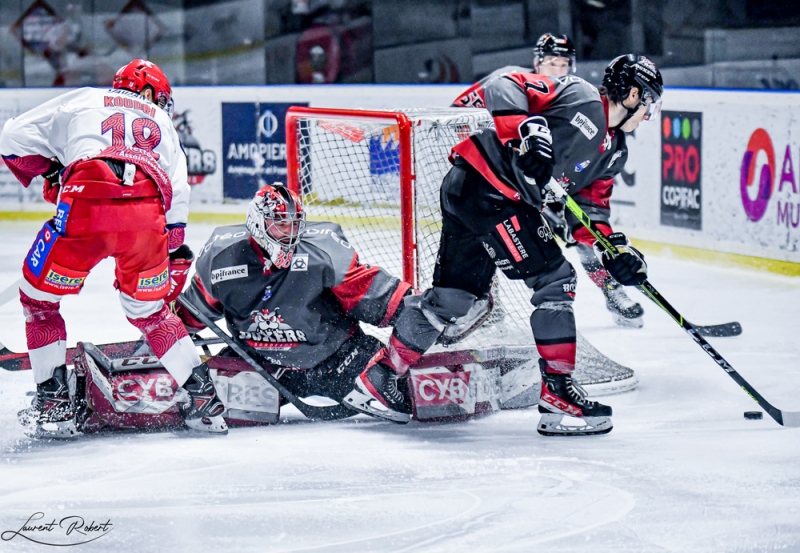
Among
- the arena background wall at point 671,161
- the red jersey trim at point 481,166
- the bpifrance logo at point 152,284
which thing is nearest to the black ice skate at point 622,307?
the arena background wall at point 671,161

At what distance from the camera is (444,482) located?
8.71 feet

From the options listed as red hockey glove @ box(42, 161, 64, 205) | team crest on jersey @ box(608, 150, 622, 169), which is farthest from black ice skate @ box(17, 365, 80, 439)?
team crest on jersey @ box(608, 150, 622, 169)

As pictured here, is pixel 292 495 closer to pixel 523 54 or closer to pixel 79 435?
pixel 79 435

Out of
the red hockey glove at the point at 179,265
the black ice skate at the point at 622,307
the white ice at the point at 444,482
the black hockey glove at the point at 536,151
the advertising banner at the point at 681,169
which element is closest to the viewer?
the white ice at the point at 444,482

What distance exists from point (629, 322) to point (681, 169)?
1634 millimetres

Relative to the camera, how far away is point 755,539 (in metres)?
2.26

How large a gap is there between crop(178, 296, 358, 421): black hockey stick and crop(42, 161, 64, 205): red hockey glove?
481 mm

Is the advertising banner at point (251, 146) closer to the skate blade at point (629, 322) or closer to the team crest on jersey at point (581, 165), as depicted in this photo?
the skate blade at point (629, 322)

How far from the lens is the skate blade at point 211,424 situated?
307 centimetres

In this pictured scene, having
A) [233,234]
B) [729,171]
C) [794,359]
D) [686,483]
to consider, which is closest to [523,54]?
[729,171]

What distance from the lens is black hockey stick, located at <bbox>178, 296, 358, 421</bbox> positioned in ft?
10.3

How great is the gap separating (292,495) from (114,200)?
913 mm

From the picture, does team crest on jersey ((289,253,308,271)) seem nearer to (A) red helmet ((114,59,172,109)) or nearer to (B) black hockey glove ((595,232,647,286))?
(A) red helmet ((114,59,172,109))

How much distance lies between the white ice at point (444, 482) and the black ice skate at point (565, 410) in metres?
0.03
